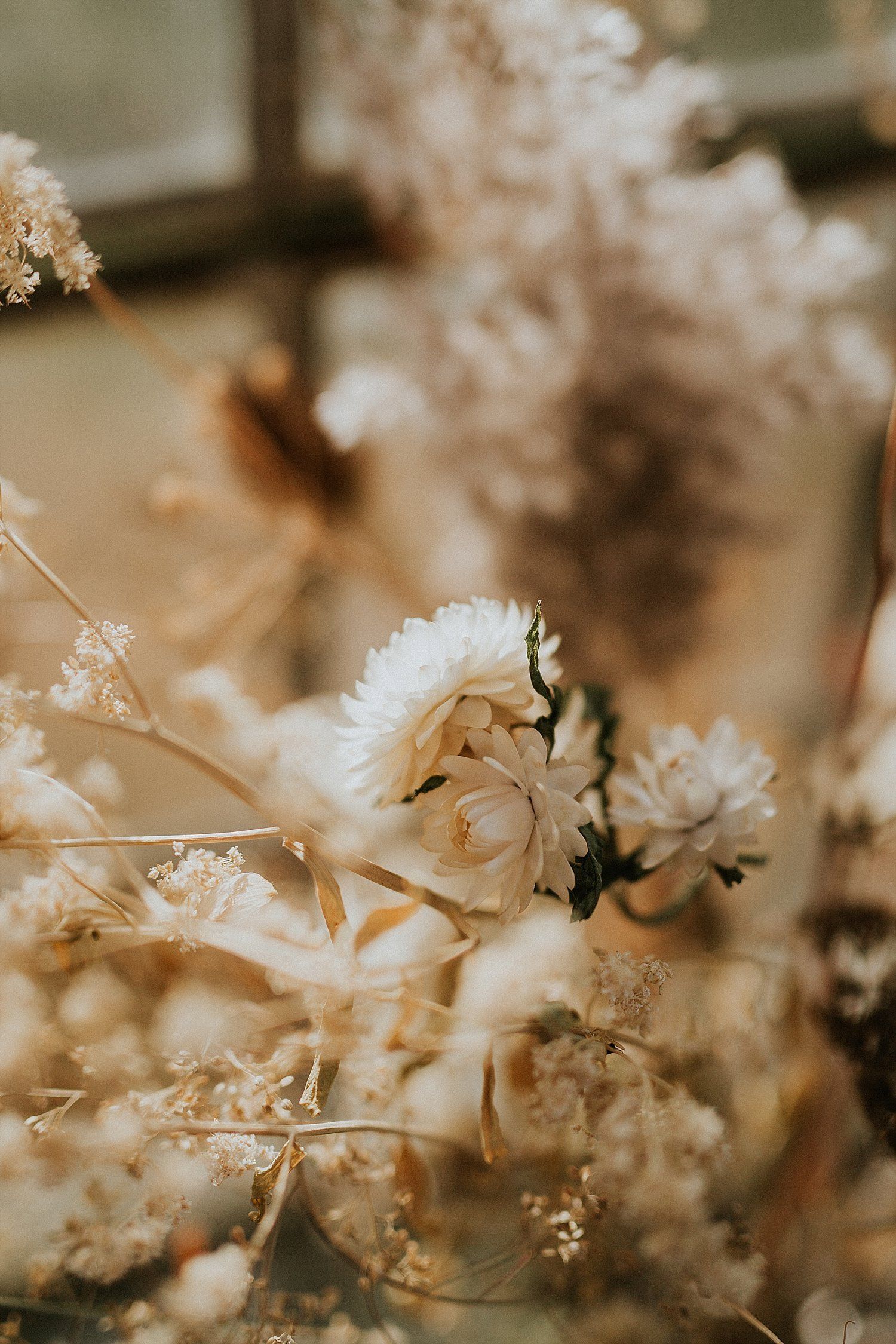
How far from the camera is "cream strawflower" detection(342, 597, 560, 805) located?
241 millimetres

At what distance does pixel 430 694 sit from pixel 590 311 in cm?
37

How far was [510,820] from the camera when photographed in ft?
0.77

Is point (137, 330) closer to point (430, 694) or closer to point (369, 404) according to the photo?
point (369, 404)

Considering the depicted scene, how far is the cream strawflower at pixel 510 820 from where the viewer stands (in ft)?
0.77

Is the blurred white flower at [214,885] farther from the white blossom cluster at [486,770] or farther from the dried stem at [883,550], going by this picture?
the dried stem at [883,550]

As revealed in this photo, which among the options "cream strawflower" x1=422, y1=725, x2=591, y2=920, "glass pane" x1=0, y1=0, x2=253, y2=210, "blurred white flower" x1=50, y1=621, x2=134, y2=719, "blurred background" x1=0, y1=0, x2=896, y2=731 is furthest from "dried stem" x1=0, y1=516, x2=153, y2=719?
"glass pane" x1=0, y1=0, x2=253, y2=210

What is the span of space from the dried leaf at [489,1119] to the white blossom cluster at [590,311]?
35cm

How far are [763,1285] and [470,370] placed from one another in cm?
55

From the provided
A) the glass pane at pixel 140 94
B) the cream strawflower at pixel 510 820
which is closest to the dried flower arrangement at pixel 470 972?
the cream strawflower at pixel 510 820

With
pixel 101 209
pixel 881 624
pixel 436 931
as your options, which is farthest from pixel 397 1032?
pixel 101 209

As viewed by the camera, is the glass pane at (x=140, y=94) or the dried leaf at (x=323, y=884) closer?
the dried leaf at (x=323, y=884)

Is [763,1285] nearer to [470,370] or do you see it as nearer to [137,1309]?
[137,1309]

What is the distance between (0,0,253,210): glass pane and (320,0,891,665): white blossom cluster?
15.4 inches

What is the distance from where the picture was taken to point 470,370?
0.52 meters
